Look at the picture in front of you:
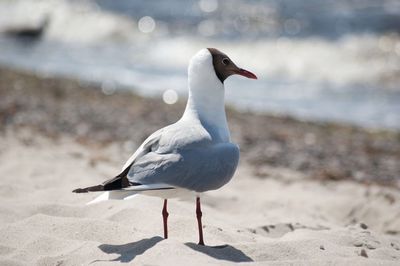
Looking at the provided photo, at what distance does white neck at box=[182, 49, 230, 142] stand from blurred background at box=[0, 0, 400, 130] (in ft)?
22.4

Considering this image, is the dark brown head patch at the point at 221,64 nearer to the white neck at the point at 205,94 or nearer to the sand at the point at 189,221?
the white neck at the point at 205,94

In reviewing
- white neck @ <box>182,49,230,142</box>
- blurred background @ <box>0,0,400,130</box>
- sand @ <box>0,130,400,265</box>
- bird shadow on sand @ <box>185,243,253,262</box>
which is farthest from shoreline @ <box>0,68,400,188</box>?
bird shadow on sand @ <box>185,243,253,262</box>

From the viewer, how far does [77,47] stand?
18.5 metres

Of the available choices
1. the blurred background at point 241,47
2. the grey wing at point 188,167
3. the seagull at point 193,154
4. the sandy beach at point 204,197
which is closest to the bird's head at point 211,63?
the seagull at point 193,154

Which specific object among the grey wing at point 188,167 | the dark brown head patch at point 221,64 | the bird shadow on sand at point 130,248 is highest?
the dark brown head patch at point 221,64

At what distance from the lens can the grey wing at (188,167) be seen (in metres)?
3.79

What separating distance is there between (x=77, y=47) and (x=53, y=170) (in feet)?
41.8

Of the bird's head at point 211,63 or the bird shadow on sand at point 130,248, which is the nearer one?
the bird shadow on sand at point 130,248

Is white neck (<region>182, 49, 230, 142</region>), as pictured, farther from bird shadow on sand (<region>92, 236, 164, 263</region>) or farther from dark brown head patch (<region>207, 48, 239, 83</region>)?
bird shadow on sand (<region>92, 236, 164, 263</region>)

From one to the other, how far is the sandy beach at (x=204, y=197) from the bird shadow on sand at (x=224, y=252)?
0.04 ft

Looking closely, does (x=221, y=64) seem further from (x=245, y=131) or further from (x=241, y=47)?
(x=241, y=47)

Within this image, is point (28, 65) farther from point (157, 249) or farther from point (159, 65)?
point (157, 249)

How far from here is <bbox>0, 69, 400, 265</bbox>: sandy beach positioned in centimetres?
403

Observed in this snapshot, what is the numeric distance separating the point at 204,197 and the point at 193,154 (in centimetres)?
205
